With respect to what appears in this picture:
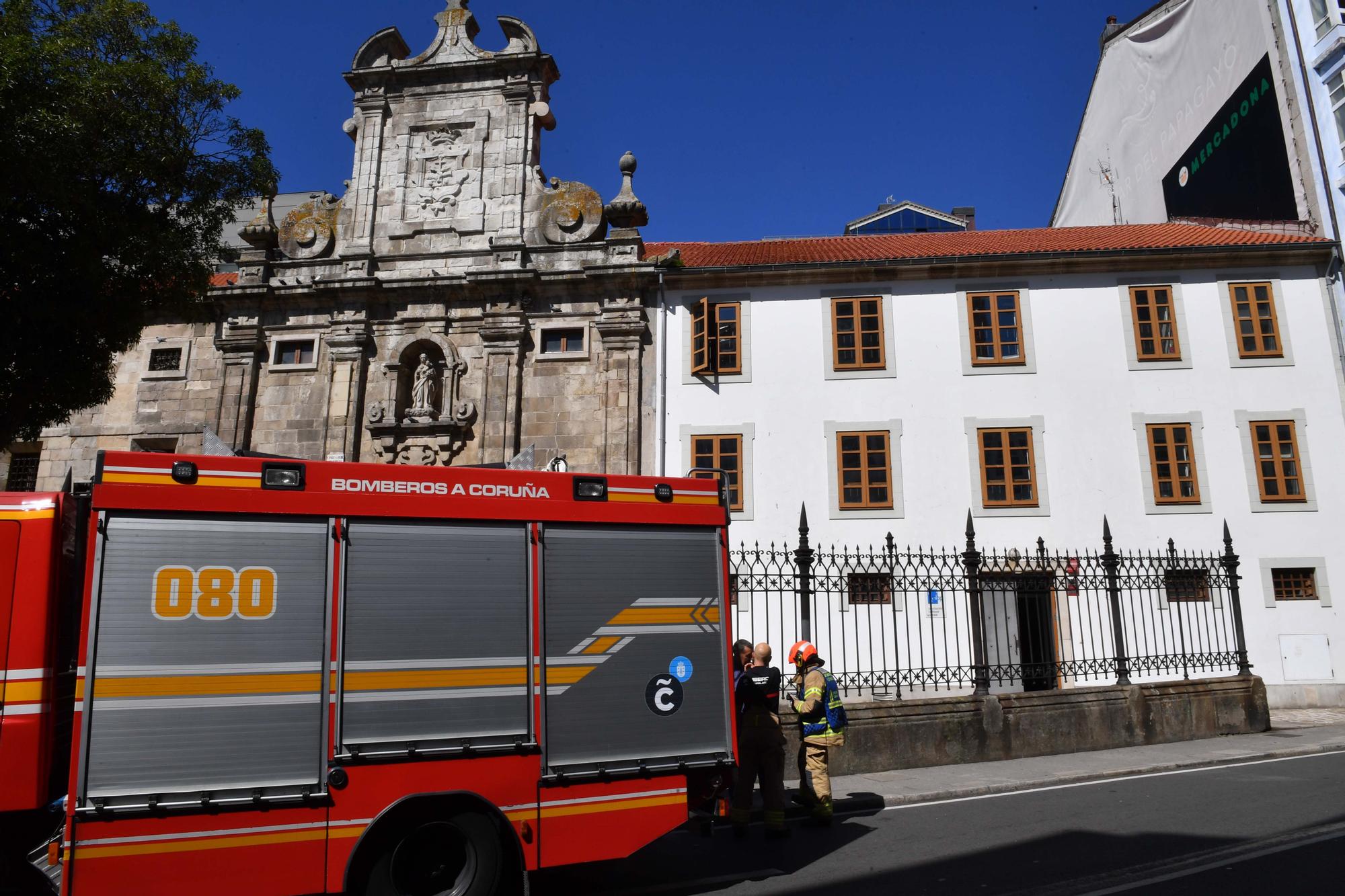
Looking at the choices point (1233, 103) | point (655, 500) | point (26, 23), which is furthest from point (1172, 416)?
point (26, 23)

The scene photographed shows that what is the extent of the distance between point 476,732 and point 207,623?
179cm

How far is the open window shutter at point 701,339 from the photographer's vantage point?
2092cm

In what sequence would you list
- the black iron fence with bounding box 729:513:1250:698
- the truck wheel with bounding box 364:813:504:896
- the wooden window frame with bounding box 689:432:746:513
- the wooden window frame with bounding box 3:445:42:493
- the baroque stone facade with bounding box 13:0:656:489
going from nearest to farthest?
the truck wheel with bounding box 364:813:504:896 < the black iron fence with bounding box 729:513:1250:698 < the wooden window frame with bounding box 689:432:746:513 < the baroque stone facade with bounding box 13:0:656:489 < the wooden window frame with bounding box 3:445:42:493

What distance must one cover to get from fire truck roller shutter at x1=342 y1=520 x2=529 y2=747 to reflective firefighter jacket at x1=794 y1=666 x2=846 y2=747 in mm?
3626

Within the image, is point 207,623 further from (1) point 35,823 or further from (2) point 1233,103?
(2) point 1233,103

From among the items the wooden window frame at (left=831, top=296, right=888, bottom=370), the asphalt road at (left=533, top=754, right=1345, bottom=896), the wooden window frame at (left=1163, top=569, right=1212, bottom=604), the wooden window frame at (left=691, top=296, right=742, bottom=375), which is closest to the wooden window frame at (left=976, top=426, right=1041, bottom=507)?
the wooden window frame at (left=831, top=296, right=888, bottom=370)

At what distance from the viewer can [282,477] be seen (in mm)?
5855

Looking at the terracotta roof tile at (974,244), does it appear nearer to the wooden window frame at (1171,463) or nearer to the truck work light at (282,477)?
the wooden window frame at (1171,463)

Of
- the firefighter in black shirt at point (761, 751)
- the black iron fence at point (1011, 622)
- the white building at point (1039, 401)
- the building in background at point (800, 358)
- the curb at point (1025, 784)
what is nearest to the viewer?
the firefighter in black shirt at point (761, 751)

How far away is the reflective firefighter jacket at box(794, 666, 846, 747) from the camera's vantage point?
29.1ft

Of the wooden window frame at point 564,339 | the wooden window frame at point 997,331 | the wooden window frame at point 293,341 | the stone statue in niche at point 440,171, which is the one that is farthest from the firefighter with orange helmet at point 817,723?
the stone statue in niche at point 440,171

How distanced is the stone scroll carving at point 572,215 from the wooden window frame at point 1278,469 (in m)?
15.7

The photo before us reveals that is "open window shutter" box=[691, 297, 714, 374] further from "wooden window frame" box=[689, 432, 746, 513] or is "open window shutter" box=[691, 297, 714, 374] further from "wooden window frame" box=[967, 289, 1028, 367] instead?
"wooden window frame" box=[967, 289, 1028, 367]

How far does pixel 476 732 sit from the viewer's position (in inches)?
235
